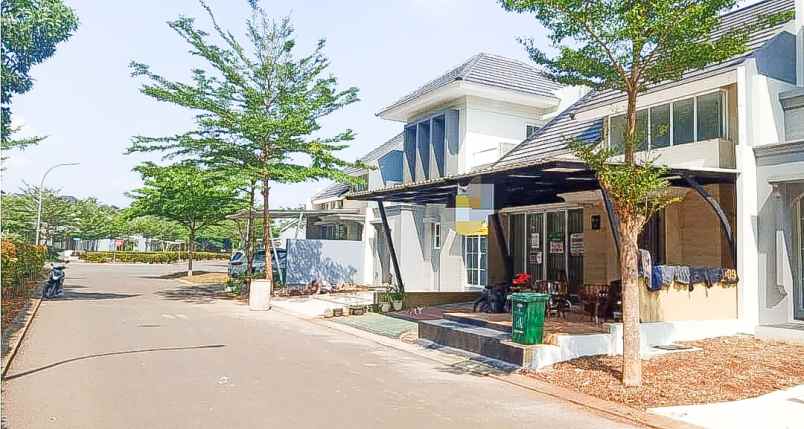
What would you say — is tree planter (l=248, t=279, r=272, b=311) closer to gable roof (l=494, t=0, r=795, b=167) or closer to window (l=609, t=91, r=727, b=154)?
→ gable roof (l=494, t=0, r=795, b=167)

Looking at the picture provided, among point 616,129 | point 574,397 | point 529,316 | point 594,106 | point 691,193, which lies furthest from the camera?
point 594,106

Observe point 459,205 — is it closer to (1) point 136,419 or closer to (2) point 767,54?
(2) point 767,54

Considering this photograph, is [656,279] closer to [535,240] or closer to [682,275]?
[682,275]

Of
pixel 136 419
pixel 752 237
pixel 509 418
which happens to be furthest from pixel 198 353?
pixel 752 237

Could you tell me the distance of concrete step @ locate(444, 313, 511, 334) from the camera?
11.7m

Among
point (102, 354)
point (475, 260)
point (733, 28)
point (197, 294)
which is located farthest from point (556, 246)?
point (197, 294)

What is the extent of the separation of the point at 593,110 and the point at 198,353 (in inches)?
429

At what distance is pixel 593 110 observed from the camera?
1578 centimetres

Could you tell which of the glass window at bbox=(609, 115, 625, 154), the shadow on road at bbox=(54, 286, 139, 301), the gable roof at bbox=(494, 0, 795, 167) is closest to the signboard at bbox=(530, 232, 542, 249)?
the gable roof at bbox=(494, 0, 795, 167)

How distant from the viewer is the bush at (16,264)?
53.4ft

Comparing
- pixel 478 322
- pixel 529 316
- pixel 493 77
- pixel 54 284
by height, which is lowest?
pixel 478 322

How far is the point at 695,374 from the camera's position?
8.77 m

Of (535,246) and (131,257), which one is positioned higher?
(535,246)

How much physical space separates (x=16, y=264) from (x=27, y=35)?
7.25 m
